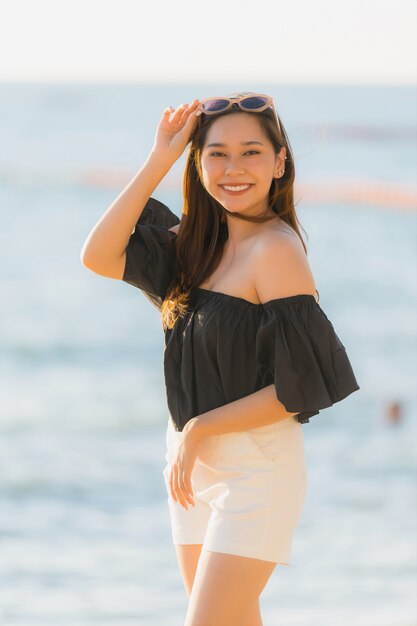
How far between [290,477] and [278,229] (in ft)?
1.75

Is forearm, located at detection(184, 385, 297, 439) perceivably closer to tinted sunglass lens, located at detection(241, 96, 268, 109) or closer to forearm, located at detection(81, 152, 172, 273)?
forearm, located at detection(81, 152, 172, 273)

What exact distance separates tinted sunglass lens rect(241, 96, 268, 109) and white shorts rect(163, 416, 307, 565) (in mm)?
685

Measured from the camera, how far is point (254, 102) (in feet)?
8.73

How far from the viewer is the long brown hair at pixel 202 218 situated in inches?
106

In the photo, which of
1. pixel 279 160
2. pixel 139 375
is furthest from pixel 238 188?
pixel 139 375

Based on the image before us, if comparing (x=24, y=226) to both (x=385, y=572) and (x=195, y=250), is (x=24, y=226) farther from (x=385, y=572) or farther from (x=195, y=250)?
(x=195, y=250)

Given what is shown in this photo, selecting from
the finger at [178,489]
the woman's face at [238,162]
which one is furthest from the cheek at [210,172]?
the finger at [178,489]

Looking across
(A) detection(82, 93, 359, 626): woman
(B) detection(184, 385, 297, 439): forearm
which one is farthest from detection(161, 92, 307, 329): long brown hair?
(B) detection(184, 385, 297, 439): forearm

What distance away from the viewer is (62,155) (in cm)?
2964

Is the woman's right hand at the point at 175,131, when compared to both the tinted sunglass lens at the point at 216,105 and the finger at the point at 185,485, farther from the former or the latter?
the finger at the point at 185,485

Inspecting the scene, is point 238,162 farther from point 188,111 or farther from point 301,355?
point 301,355

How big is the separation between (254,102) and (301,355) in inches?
22.6

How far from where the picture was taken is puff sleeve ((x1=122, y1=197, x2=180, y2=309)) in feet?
9.07

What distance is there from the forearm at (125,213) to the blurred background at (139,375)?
15.3 inches
